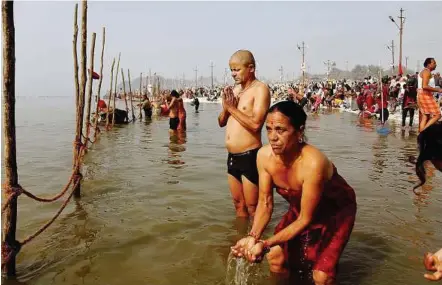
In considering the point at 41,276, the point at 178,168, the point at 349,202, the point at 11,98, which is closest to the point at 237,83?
the point at 349,202

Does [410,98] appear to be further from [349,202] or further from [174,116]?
[349,202]

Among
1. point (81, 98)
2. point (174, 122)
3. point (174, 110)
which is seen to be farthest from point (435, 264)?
point (174, 122)

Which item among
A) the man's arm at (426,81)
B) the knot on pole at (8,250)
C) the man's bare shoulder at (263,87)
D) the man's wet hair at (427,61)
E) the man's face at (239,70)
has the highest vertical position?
the man's wet hair at (427,61)

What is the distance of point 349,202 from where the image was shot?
3.19m

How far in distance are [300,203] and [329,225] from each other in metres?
0.29

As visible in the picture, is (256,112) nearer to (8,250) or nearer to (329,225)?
(329,225)

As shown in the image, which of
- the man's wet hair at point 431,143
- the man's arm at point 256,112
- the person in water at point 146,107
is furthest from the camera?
the person in water at point 146,107

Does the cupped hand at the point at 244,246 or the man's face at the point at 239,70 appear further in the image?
the man's face at the point at 239,70

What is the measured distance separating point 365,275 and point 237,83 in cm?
229

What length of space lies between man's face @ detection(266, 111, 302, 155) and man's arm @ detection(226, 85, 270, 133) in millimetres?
1296

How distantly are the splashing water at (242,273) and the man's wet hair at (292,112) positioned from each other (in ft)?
4.29

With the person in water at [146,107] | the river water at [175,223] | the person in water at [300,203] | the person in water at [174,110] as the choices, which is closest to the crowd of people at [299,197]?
the person in water at [300,203]

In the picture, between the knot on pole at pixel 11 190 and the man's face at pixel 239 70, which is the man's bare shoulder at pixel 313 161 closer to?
the man's face at pixel 239 70

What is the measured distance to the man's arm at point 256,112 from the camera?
4.21 meters
